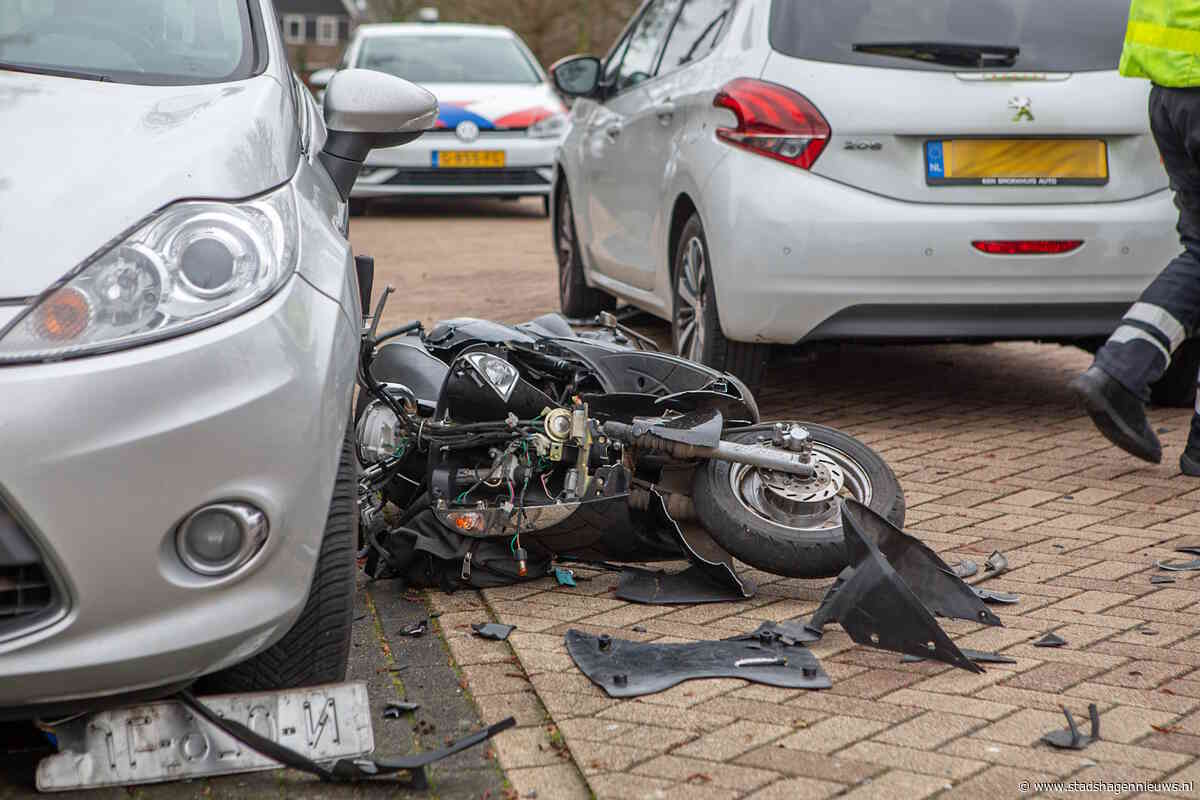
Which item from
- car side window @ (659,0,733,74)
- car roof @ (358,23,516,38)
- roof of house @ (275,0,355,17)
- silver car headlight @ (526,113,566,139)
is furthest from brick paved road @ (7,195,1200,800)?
roof of house @ (275,0,355,17)

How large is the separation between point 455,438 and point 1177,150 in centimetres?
275

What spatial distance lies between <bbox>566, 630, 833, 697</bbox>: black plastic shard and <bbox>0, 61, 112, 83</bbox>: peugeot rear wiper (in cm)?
158

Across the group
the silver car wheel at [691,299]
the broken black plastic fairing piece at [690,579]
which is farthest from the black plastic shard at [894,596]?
the silver car wheel at [691,299]

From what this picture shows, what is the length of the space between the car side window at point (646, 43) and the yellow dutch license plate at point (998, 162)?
184 centimetres

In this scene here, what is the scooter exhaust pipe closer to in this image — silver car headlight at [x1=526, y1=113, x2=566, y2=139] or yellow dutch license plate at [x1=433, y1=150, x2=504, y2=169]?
yellow dutch license plate at [x1=433, y1=150, x2=504, y2=169]

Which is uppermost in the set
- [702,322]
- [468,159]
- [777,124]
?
[777,124]

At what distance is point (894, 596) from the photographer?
344 centimetres

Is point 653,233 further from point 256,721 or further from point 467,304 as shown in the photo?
point 256,721

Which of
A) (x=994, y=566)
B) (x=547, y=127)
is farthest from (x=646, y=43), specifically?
(x=547, y=127)

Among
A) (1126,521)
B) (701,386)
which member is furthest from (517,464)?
(1126,521)

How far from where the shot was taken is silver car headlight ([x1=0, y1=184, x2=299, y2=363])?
2539 mm

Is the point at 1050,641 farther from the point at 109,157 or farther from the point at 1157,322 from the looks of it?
the point at 109,157

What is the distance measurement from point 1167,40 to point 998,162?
2.28 feet

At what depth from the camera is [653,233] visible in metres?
6.54
